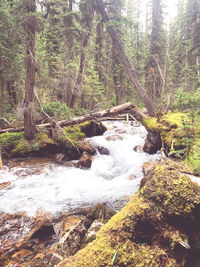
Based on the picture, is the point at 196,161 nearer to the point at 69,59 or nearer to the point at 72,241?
the point at 72,241

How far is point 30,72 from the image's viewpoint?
27.6 ft

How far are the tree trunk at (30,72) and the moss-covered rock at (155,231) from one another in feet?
26.3

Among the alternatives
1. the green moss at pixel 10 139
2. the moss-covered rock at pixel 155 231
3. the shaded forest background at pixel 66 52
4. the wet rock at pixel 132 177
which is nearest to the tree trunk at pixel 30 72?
the shaded forest background at pixel 66 52

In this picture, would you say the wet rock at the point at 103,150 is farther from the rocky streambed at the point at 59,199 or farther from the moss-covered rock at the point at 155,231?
the moss-covered rock at the point at 155,231

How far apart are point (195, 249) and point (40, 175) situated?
6988mm

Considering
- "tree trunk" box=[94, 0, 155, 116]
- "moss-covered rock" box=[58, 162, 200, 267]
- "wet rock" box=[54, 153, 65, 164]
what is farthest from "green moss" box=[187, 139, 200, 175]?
"tree trunk" box=[94, 0, 155, 116]

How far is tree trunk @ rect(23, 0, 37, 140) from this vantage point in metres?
7.57

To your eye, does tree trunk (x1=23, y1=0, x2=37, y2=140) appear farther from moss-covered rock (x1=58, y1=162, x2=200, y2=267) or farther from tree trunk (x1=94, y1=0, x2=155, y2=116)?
moss-covered rock (x1=58, y1=162, x2=200, y2=267)

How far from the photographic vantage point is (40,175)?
7562 mm

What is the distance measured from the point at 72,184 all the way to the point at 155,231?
216 inches

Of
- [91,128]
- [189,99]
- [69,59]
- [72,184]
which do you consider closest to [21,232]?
[72,184]

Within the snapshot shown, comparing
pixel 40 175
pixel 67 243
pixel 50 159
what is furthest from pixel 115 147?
pixel 67 243

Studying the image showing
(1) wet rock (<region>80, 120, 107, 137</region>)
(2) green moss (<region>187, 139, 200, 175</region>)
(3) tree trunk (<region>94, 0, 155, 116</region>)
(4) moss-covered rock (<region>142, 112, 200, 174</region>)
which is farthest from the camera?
(1) wet rock (<region>80, 120, 107, 137</region>)

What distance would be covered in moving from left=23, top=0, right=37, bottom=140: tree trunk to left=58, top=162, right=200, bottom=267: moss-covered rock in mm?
8031
